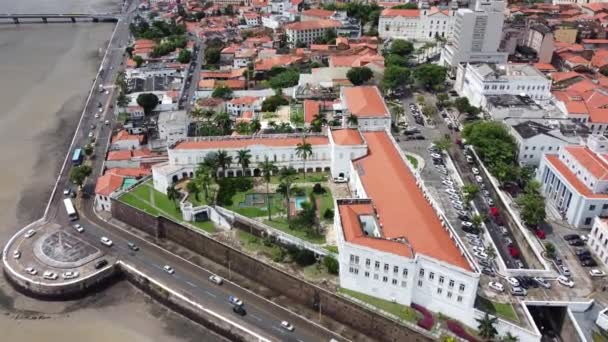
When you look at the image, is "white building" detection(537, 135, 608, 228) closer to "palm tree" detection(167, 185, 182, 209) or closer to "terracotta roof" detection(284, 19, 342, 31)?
"palm tree" detection(167, 185, 182, 209)

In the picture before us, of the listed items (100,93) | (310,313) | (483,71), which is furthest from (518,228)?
(100,93)

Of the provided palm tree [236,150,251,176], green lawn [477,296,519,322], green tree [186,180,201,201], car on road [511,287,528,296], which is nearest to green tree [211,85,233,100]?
palm tree [236,150,251,176]

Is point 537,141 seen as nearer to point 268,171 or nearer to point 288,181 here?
point 288,181

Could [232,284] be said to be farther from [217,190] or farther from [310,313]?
[217,190]

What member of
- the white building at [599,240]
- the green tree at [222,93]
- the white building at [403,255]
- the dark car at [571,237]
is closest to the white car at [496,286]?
the white building at [403,255]

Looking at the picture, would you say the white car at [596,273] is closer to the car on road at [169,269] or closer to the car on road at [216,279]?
the car on road at [216,279]
